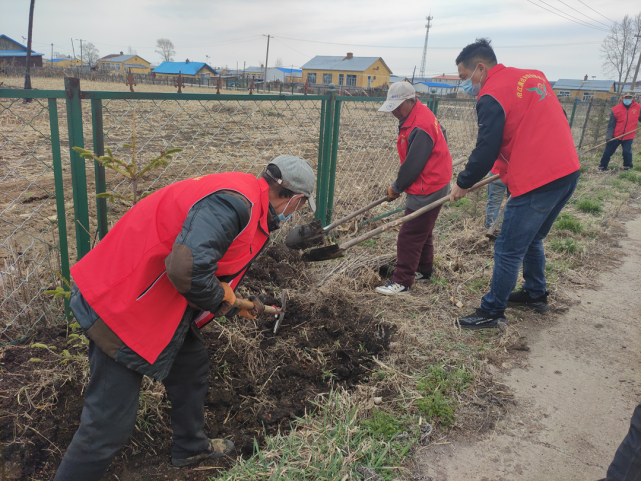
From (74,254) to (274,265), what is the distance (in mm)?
1990

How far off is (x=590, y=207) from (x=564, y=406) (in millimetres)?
5148

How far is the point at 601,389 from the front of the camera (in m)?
2.81

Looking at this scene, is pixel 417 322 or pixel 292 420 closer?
pixel 292 420

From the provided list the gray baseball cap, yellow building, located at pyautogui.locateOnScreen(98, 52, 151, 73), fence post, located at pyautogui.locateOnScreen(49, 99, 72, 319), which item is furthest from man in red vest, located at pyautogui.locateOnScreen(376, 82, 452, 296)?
yellow building, located at pyautogui.locateOnScreen(98, 52, 151, 73)

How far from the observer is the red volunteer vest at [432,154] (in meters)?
3.57

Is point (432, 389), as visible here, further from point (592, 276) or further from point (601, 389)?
point (592, 276)

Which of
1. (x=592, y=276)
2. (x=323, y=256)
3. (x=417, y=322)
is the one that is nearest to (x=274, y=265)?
(x=323, y=256)

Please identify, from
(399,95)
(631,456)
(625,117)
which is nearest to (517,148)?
(399,95)

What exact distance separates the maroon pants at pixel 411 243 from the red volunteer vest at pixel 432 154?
225 mm

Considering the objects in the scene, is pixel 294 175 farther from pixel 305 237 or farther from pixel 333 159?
pixel 333 159

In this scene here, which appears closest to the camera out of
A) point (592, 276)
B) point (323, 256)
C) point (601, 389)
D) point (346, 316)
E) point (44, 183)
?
point (601, 389)

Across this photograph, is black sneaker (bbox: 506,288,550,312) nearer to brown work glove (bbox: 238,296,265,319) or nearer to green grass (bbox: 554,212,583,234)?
green grass (bbox: 554,212,583,234)

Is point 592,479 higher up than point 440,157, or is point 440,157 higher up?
point 440,157

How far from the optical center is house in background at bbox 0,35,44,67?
39.3 metres
